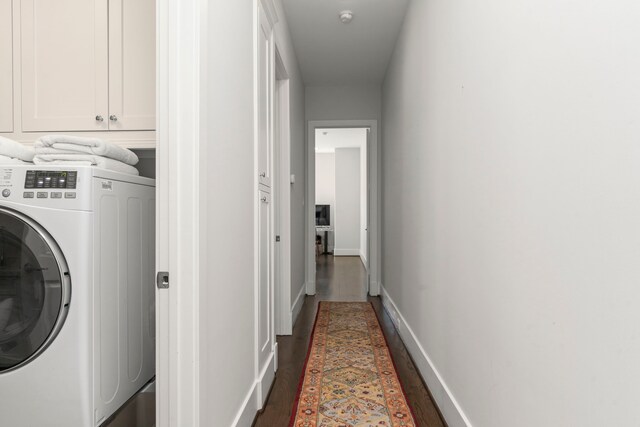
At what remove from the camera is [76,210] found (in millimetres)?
1158

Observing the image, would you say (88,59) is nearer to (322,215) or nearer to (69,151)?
(69,151)

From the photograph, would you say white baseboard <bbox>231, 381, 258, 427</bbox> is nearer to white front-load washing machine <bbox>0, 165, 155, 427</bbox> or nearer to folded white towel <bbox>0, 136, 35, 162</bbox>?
white front-load washing machine <bbox>0, 165, 155, 427</bbox>

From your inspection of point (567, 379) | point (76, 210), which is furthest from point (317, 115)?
point (567, 379)

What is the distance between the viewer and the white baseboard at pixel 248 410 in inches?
66.8

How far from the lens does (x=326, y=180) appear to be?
33.4 feet

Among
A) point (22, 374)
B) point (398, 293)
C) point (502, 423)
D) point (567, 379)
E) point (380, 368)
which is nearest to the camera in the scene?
point (567, 379)

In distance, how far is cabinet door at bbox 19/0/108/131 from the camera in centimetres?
179

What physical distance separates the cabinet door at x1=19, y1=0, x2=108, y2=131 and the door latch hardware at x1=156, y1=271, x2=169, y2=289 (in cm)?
98

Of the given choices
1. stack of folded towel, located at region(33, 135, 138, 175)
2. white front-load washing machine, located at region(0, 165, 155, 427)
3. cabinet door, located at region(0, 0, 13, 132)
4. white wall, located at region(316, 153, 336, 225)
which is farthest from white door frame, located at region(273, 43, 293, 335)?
white wall, located at region(316, 153, 336, 225)

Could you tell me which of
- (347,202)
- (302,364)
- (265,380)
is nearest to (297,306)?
(302,364)

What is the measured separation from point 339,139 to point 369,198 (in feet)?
12.2

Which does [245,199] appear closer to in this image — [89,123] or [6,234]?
[89,123]

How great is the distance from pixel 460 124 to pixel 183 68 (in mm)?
1183

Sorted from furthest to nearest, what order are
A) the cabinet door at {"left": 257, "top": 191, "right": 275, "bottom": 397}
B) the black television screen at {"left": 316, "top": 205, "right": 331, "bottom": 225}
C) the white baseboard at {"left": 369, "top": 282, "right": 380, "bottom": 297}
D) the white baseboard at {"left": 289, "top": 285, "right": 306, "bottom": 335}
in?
1. the black television screen at {"left": 316, "top": 205, "right": 331, "bottom": 225}
2. the white baseboard at {"left": 369, "top": 282, "right": 380, "bottom": 297}
3. the white baseboard at {"left": 289, "top": 285, "right": 306, "bottom": 335}
4. the cabinet door at {"left": 257, "top": 191, "right": 275, "bottom": 397}
